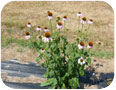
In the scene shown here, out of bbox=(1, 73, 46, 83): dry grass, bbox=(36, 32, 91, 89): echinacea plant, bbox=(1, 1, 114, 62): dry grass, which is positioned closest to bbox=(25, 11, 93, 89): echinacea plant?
bbox=(36, 32, 91, 89): echinacea plant

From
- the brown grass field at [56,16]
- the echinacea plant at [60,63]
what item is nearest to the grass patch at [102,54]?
the brown grass field at [56,16]

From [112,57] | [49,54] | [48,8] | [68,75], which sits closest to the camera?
[49,54]

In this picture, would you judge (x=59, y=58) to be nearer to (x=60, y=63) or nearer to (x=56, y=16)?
(x=60, y=63)

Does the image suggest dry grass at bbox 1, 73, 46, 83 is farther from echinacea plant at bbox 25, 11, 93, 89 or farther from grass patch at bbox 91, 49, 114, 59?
grass patch at bbox 91, 49, 114, 59

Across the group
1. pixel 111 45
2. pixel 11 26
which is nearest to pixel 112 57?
pixel 111 45

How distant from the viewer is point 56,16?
6605mm

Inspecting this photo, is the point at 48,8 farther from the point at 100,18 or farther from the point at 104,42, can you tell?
the point at 104,42

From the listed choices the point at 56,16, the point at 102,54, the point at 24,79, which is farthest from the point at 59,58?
the point at 56,16

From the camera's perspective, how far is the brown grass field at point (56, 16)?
14.0 feet

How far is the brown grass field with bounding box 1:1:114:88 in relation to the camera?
425 centimetres

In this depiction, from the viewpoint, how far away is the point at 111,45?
502 centimetres

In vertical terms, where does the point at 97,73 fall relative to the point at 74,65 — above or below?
below

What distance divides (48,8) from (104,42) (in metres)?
3.26

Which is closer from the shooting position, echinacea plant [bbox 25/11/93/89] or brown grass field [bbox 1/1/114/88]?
echinacea plant [bbox 25/11/93/89]
